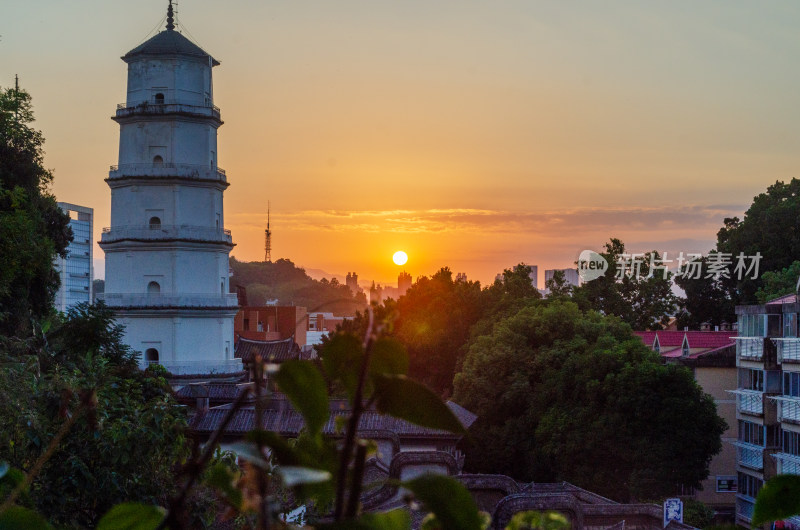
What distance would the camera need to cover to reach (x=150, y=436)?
23.8ft

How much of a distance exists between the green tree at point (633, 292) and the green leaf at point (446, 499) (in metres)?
37.1

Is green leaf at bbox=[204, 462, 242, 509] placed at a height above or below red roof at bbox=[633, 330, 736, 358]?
above

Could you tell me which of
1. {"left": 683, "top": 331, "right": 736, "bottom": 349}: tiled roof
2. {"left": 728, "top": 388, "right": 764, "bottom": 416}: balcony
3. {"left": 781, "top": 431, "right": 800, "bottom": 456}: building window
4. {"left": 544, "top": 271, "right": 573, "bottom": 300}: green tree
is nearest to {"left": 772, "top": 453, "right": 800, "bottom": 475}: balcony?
{"left": 781, "top": 431, "right": 800, "bottom": 456}: building window

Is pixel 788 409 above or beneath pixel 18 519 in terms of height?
beneath

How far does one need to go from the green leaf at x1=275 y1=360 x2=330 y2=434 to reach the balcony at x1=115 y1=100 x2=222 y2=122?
88.5 ft

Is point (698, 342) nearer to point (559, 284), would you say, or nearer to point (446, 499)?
point (559, 284)

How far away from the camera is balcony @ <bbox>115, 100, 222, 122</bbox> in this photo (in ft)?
88.2

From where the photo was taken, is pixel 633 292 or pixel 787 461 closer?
pixel 787 461

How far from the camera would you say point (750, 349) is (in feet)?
72.2

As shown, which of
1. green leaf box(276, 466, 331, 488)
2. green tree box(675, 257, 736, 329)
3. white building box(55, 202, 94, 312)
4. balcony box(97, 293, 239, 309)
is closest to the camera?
green leaf box(276, 466, 331, 488)

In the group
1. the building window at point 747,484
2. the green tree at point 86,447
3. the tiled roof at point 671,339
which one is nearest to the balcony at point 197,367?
the tiled roof at point 671,339

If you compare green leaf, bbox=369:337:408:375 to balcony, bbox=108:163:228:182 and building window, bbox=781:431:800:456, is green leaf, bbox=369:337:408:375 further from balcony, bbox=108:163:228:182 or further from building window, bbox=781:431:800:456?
balcony, bbox=108:163:228:182

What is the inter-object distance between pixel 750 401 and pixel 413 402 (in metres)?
22.8

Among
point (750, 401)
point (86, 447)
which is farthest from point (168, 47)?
point (86, 447)
